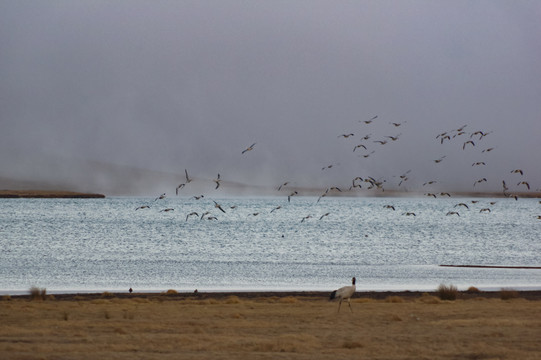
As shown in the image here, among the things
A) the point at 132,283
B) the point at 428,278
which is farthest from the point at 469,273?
the point at 132,283

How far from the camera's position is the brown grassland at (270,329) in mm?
15945

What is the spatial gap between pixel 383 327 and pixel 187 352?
5797 millimetres

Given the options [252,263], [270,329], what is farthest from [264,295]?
[252,263]

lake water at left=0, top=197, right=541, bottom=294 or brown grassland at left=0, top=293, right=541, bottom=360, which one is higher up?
lake water at left=0, top=197, right=541, bottom=294

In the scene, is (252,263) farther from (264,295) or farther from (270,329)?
(270,329)

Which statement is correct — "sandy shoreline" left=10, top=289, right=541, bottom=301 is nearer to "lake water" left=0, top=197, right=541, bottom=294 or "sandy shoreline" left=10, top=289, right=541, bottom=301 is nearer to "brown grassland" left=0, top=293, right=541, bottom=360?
"brown grassland" left=0, top=293, right=541, bottom=360

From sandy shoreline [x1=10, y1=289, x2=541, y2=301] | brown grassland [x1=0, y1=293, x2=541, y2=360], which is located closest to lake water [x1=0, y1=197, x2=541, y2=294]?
sandy shoreline [x1=10, y1=289, x2=541, y2=301]

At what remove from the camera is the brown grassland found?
52.3 feet

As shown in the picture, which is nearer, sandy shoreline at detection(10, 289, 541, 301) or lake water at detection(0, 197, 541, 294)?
sandy shoreline at detection(10, 289, 541, 301)

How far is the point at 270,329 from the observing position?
19.7 metres

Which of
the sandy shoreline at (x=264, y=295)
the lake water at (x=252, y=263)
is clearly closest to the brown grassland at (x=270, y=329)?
the sandy shoreline at (x=264, y=295)

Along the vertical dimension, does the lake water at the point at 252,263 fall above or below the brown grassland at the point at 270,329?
above

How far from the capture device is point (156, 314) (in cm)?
2253

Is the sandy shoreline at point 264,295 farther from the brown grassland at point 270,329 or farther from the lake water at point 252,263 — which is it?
the lake water at point 252,263
